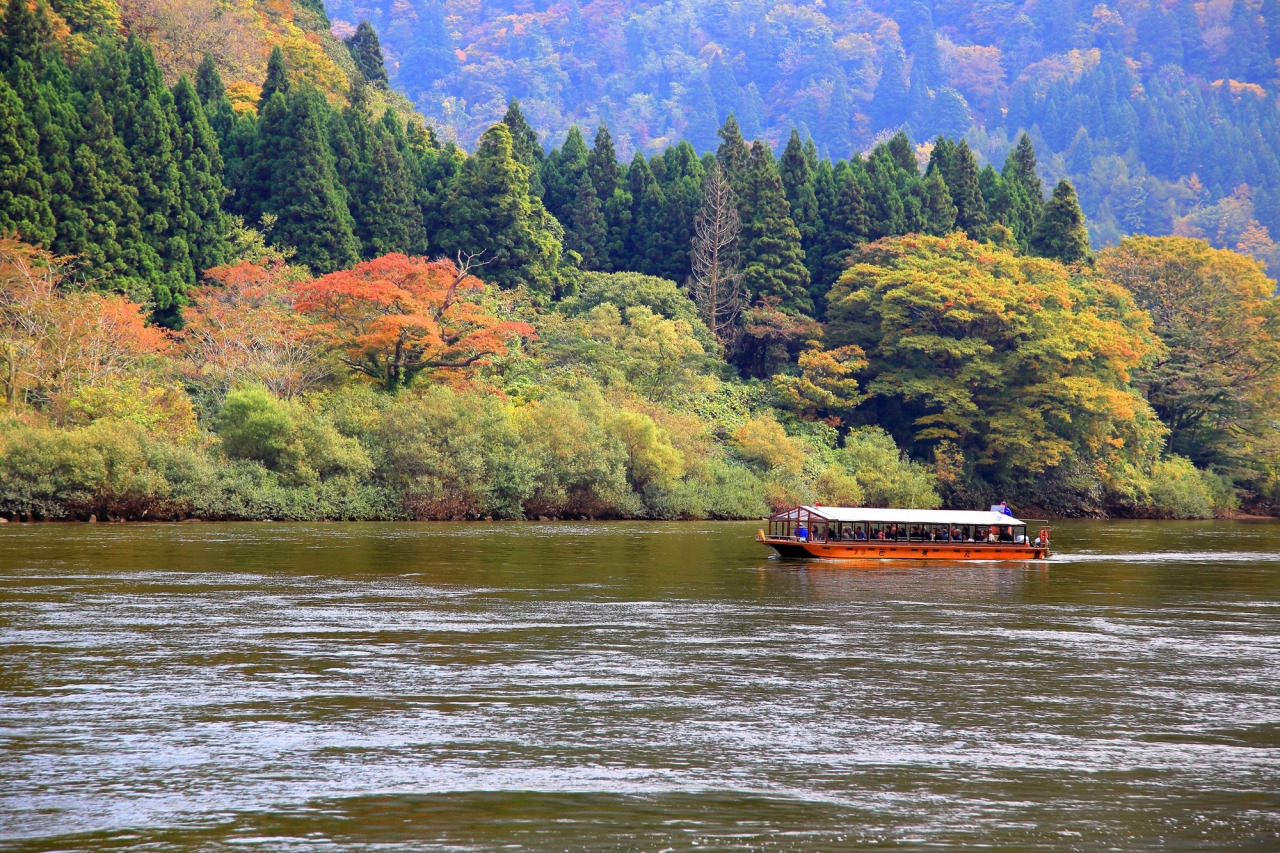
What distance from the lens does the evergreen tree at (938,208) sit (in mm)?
97188

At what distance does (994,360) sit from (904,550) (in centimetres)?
3581

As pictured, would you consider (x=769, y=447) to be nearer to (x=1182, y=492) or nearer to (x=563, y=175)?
(x=1182, y=492)

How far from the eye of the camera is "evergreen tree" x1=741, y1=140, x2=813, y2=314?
91750 millimetres

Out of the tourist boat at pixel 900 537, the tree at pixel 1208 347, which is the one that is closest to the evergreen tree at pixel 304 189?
the tourist boat at pixel 900 537

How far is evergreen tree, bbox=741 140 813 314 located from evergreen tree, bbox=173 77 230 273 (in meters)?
33.9

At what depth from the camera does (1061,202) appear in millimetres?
99438

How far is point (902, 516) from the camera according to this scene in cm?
5250

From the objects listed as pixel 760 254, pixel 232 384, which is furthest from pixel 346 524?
pixel 760 254

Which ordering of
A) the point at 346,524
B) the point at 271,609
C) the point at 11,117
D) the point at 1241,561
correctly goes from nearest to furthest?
the point at 271,609
the point at 1241,561
the point at 346,524
the point at 11,117

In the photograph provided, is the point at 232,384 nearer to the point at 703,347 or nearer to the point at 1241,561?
the point at 703,347

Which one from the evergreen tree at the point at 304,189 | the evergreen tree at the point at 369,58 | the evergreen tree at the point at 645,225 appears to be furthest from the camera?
the evergreen tree at the point at 369,58

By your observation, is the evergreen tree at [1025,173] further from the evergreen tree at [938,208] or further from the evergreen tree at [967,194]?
the evergreen tree at [938,208]

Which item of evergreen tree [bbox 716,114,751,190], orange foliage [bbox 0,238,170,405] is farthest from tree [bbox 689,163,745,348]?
orange foliage [bbox 0,238,170,405]

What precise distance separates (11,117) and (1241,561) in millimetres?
58273
